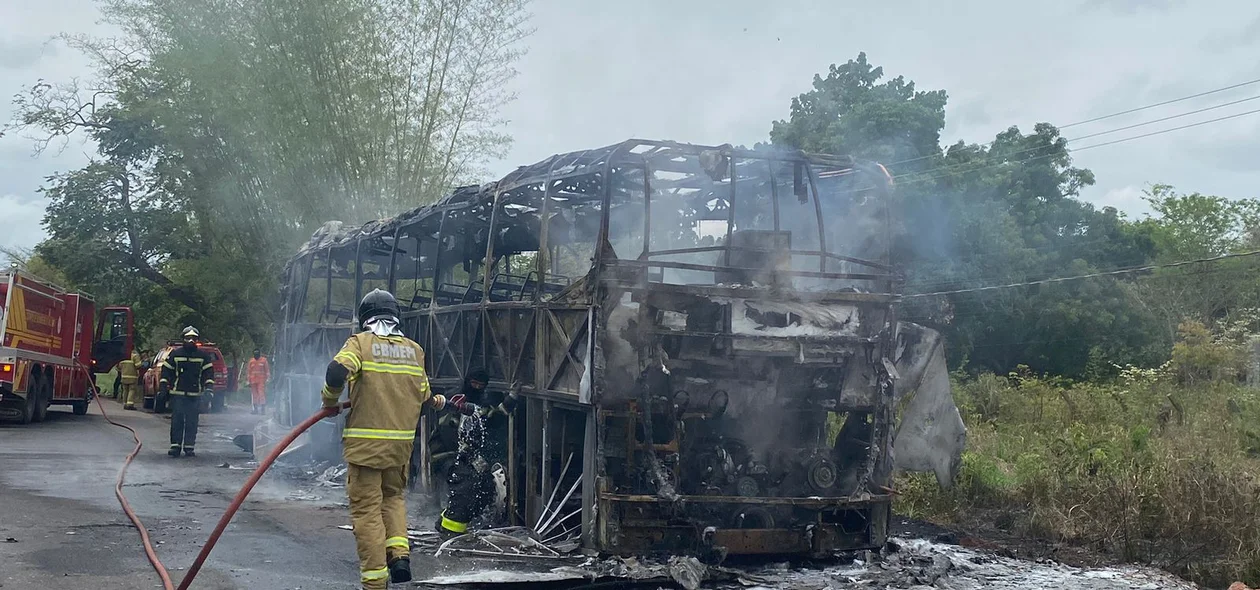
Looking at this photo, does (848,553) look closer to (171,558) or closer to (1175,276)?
(171,558)

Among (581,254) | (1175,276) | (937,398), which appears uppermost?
(1175,276)

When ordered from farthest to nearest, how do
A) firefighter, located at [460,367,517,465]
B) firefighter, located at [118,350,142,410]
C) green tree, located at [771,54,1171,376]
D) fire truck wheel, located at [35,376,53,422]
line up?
firefighter, located at [118,350,142,410] → green tree, located at [771,54,1171,376] → fire truck wheel, located at [35,376,53,422] → firefighter, located at [460,367,517,465]

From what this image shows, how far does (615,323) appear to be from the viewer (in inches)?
297

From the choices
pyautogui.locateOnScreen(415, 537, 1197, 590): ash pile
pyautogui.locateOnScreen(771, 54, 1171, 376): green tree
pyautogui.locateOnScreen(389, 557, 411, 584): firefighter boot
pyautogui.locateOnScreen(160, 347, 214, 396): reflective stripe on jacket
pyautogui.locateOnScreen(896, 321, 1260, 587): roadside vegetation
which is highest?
pyautogui.locateOnScreen(771, 54, 1171, 376): green tree

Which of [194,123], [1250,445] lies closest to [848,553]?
[1250,445]

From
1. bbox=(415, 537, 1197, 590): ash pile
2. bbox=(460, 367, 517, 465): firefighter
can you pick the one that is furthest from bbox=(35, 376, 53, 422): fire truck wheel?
bbox=(415, 537, 1197, 590): ash pile

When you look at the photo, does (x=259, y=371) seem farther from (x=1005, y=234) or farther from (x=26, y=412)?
(x=1005, y=234)

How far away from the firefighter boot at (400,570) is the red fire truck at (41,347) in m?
14.7

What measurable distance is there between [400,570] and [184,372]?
30.0 ft

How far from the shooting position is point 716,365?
786 cm

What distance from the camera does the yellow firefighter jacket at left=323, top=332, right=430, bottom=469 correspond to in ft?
19.8

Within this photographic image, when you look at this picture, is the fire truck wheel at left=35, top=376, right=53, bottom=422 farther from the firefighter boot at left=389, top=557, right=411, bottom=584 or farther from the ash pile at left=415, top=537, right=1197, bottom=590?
the firefighter boot at left=389, top=557, right=411, bottom=584

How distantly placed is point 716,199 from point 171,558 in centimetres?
544

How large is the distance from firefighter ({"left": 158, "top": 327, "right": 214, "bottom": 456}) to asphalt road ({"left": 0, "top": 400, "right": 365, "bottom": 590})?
1.14 feet
